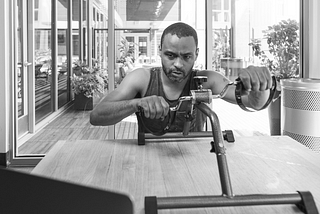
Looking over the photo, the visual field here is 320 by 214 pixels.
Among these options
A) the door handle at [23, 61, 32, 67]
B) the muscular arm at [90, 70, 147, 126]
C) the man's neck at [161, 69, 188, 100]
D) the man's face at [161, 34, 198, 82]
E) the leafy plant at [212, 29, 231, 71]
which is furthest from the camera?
the door handle at [23, 61, 32, 67]

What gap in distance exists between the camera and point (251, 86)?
891mm

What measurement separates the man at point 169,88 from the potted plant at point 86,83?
6.63 ft

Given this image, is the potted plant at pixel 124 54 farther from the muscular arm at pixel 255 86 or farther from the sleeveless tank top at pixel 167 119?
the muscular arm at pixel 255 86

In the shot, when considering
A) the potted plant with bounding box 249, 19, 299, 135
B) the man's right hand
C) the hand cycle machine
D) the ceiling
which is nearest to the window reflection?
the ceiling

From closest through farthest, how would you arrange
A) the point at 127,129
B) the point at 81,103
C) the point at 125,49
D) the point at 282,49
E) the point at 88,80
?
1. the point at 127,129
2. the point at 125,49
3. the point at 282,49
4. the point at 88,80
5. the point at 81,103

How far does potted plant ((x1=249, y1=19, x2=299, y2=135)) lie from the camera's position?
12.6 feet

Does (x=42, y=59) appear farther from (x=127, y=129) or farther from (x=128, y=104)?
(x=128, y=104)

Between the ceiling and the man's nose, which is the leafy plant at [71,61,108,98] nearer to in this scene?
the ceiling

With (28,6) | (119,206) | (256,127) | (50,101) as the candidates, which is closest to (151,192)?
(119,206)

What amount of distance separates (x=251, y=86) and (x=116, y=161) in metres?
0.48

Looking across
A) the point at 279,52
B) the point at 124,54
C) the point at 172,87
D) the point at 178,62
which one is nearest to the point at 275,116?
the point at 279,52

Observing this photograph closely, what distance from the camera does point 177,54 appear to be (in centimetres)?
145

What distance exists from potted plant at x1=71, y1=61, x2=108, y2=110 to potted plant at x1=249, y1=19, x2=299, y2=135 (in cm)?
148

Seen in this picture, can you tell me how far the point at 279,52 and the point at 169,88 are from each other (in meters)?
2.49
